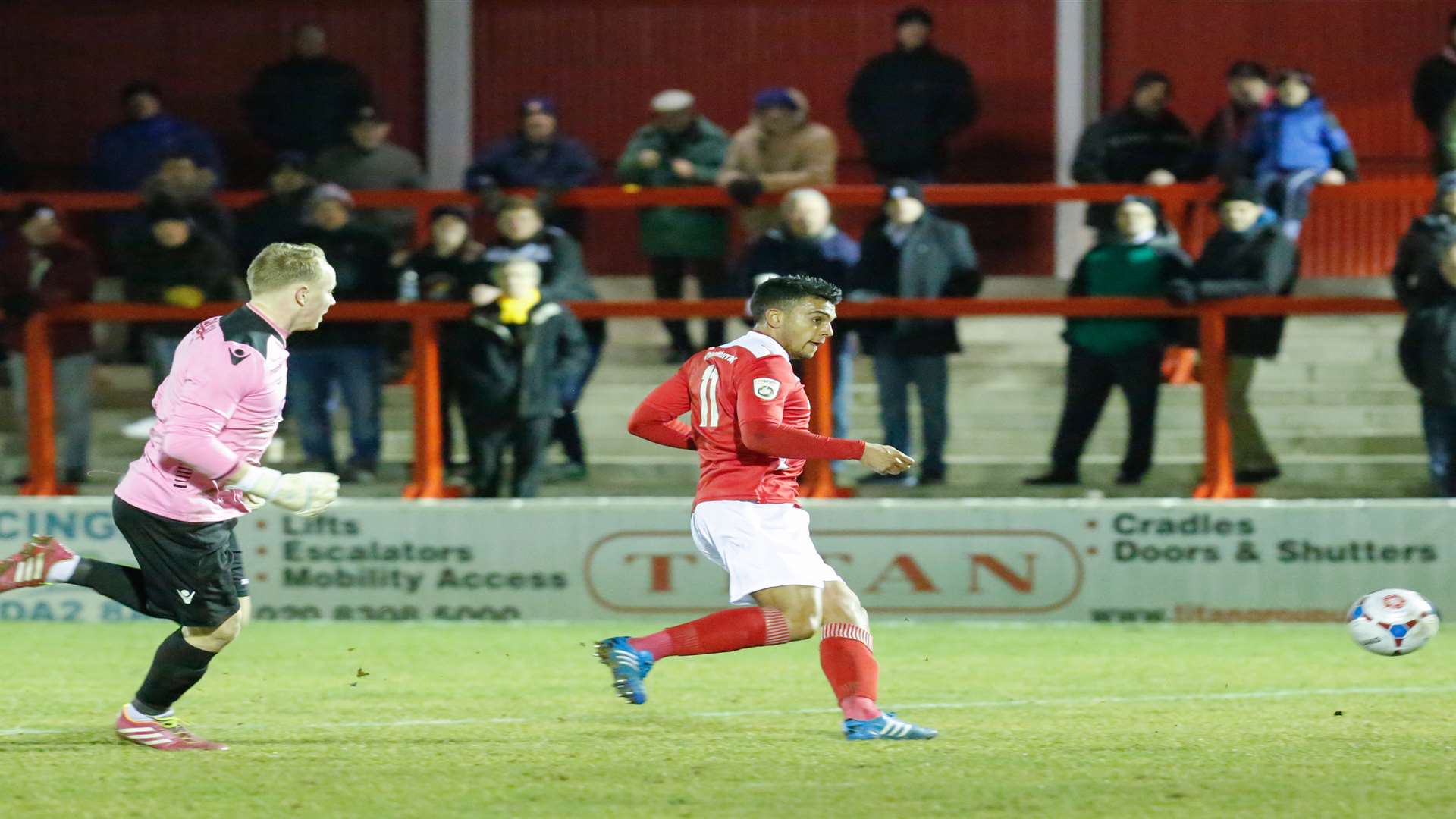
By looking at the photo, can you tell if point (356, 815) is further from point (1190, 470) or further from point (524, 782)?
point (1190, 470)

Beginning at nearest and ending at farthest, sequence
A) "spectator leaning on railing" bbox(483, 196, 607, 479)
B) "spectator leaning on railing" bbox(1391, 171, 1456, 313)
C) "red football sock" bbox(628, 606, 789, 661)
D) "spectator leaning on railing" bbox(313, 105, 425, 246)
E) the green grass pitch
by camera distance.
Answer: the green grass pitch, "red football sock" bbox(628, 606, 789, 661), "spectator leaning on railing" bbox(1391, 171, 1456, 313), "spectator leaning on railing" bbox(483, 196, 607, 479), "spectator leaning on railing" bbox(313, 105, 425, 246)

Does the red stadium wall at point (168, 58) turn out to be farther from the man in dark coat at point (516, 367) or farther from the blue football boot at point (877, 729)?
the blue football boot at point (877, 729)

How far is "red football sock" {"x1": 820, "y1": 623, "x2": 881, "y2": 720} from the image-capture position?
688 centimetres

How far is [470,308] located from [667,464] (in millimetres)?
1442

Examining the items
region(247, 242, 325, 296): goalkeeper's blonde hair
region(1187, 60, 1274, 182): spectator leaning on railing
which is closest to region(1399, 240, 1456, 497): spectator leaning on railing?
region(1187, 60, 1274, 182): spectator leaning on railing

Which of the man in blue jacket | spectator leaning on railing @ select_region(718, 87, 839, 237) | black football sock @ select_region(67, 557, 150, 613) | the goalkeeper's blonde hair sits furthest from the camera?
the man in blue jacket

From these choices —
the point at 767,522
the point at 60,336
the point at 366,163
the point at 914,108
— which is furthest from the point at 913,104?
→ the point at 767,522

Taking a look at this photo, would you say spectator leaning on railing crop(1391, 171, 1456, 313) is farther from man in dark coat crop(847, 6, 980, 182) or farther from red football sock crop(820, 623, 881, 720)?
red football sock crop(820, 623, 881, 720)

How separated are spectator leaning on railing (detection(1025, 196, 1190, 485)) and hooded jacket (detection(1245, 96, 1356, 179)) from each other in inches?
81.5

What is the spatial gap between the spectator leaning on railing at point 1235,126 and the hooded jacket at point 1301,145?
0.49 feet

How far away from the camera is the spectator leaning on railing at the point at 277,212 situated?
42.1 ft

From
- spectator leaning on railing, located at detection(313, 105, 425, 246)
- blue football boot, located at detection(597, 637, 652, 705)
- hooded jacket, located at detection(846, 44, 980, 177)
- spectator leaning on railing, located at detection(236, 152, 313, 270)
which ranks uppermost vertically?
hooded jacket, located at detection(846, 44, 980, 177)

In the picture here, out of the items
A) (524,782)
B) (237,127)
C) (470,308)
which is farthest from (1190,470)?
(237,127)

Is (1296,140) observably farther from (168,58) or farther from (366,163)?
(168,58)
